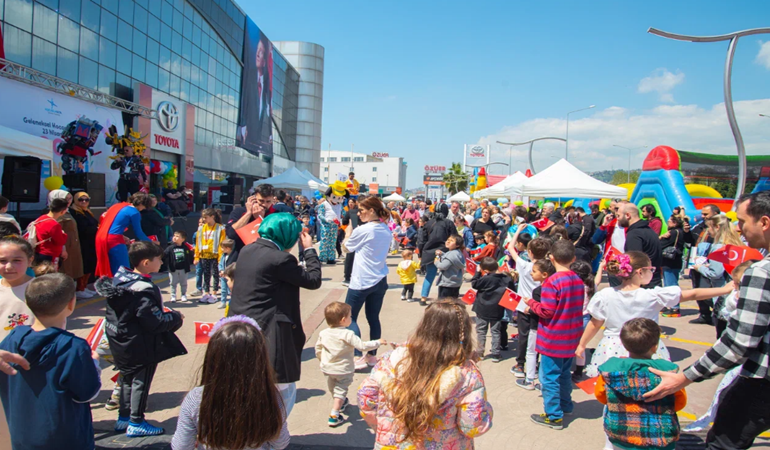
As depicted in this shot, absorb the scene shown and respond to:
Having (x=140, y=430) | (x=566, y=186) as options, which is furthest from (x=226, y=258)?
(x=566, y=186)

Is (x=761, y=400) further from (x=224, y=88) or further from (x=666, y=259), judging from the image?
(x=224, y=88)

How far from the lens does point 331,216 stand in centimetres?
1080

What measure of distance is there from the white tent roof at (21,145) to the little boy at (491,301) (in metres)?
10.3

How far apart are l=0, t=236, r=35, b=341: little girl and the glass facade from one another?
17.8m

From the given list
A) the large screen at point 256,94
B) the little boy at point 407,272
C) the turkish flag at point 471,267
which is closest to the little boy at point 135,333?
the turkish flag at point 471,267

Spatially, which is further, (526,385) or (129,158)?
(129,158)

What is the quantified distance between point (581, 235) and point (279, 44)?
54903 millimetres

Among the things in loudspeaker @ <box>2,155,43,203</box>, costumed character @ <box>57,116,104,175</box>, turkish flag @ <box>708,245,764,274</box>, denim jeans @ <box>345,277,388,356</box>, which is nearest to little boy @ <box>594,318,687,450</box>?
turkish flag @ <box>708,245,764,274</box>

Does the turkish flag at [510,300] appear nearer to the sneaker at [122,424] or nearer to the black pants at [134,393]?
the black pants at [134,393]

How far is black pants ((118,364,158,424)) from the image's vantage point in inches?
130

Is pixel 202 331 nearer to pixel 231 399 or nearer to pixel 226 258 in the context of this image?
pixel 231 399

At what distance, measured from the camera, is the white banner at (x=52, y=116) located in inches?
458

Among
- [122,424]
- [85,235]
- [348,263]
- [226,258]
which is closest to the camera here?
[122,424]

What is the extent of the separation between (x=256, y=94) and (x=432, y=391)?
134ft
